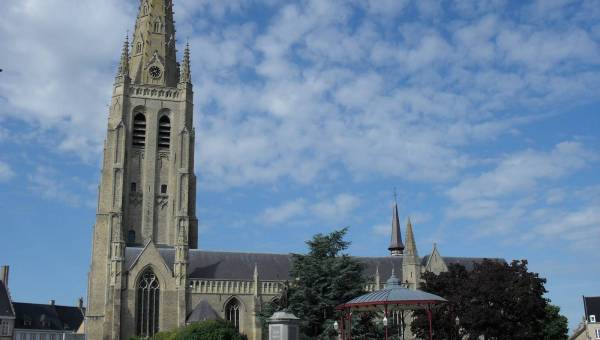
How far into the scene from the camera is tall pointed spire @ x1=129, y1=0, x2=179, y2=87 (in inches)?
2904

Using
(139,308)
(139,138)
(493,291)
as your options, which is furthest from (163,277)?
(493,291)

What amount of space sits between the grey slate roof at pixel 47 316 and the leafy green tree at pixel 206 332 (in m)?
36.3

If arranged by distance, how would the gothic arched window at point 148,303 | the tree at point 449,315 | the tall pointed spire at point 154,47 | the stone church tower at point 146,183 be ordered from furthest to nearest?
the tall pointed spire at point 154,47 < the stone church tower at point 146,183 < the gothic arched window at point 148,303 < the tree at point 449,315

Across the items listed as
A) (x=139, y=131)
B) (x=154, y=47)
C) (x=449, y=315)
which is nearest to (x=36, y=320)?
(x=139, y=131)

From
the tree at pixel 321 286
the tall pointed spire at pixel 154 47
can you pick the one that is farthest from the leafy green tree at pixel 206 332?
the tall pointed spire at pixel 154 47

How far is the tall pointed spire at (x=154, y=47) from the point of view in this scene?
73.8 m

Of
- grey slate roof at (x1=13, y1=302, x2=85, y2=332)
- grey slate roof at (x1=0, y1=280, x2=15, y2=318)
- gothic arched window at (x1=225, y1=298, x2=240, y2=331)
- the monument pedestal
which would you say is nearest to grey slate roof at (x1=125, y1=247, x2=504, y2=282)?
gothic arched window at (x1=225, y1=298, x2=240, y2=331)

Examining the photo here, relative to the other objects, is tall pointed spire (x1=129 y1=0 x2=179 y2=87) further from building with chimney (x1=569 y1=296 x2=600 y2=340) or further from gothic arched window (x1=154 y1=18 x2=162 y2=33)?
building with chimney (x1=569 y1=296 x2=600 y2=340)

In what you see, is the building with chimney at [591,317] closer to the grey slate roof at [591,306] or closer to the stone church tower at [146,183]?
the grey slate roof at [591,306]

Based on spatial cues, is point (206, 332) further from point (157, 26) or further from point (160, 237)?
point (157, 26)

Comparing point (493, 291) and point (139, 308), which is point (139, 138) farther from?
point (493, 291)

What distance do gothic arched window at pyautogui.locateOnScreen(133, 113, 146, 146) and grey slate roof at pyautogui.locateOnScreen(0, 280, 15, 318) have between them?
22755 mm

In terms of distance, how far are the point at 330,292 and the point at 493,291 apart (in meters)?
11.5

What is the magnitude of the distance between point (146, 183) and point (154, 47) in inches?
595
